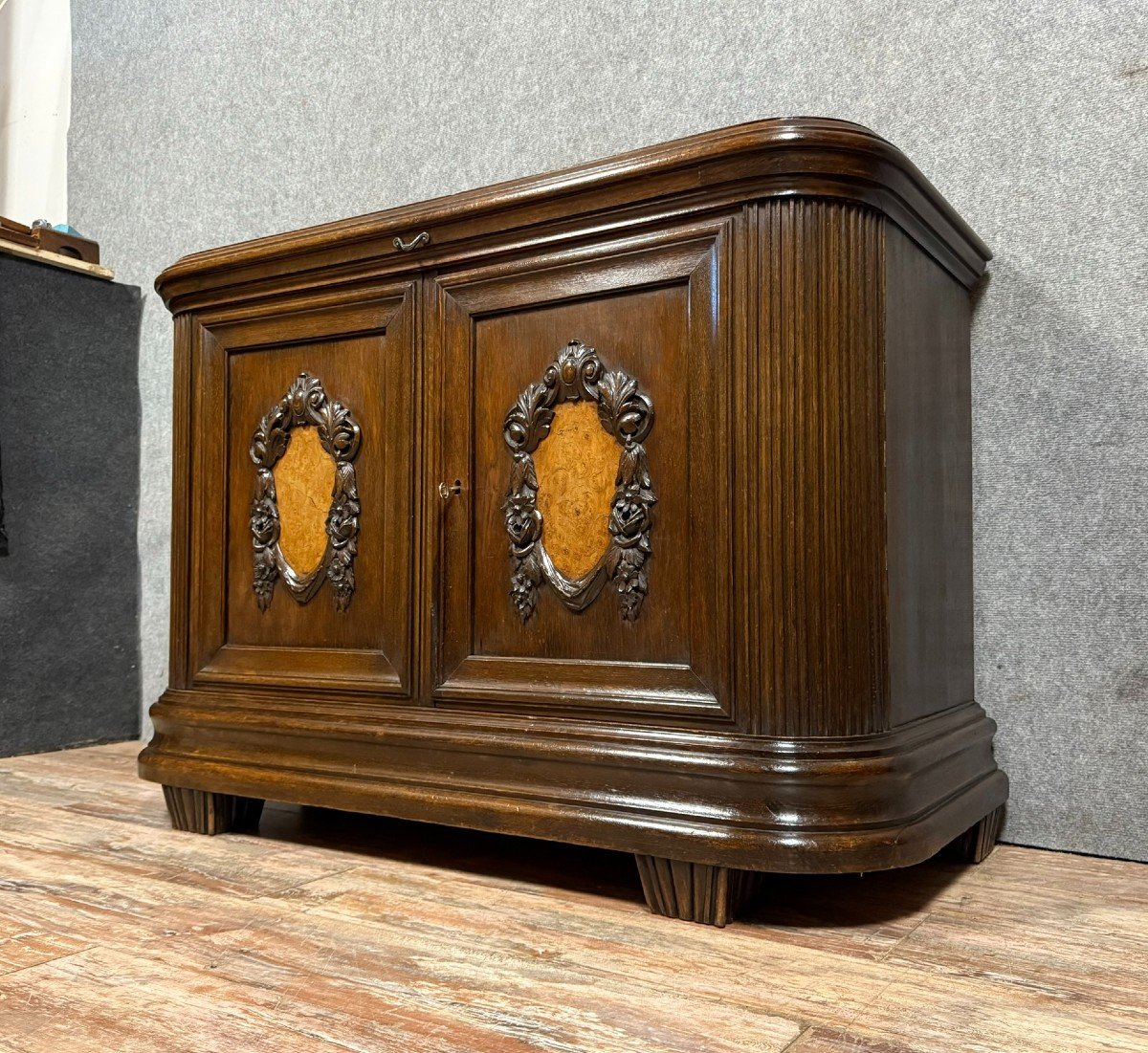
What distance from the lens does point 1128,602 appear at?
1.35m

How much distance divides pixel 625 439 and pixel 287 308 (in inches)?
21.8

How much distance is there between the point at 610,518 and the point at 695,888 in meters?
0.38

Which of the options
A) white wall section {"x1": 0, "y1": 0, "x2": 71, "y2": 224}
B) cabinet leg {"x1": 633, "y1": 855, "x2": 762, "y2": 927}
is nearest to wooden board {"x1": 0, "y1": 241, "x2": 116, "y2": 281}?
white wall section {"x1": 0, "y1": 0, "x2": 71, "y2": 224}

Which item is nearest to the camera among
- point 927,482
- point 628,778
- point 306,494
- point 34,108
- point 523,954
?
point 523,954

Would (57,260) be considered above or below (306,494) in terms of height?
above

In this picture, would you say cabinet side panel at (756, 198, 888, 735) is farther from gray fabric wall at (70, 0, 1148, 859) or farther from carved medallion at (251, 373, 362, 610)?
carved medallion at (251, 373, 362, 610)

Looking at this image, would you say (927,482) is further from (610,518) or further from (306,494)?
(306,494)

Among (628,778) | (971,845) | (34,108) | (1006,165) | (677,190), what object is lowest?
(971,845)

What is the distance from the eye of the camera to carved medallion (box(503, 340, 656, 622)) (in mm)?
1143

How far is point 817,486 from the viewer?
104 centimetres

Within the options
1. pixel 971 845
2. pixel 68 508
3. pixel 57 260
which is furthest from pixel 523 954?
pixel 57 260

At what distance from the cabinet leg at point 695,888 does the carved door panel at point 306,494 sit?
386mm

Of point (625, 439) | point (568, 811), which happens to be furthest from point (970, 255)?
point (568, 811)

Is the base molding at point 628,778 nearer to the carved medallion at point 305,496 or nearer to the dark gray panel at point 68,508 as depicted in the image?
the carved medallion at point 305,496
